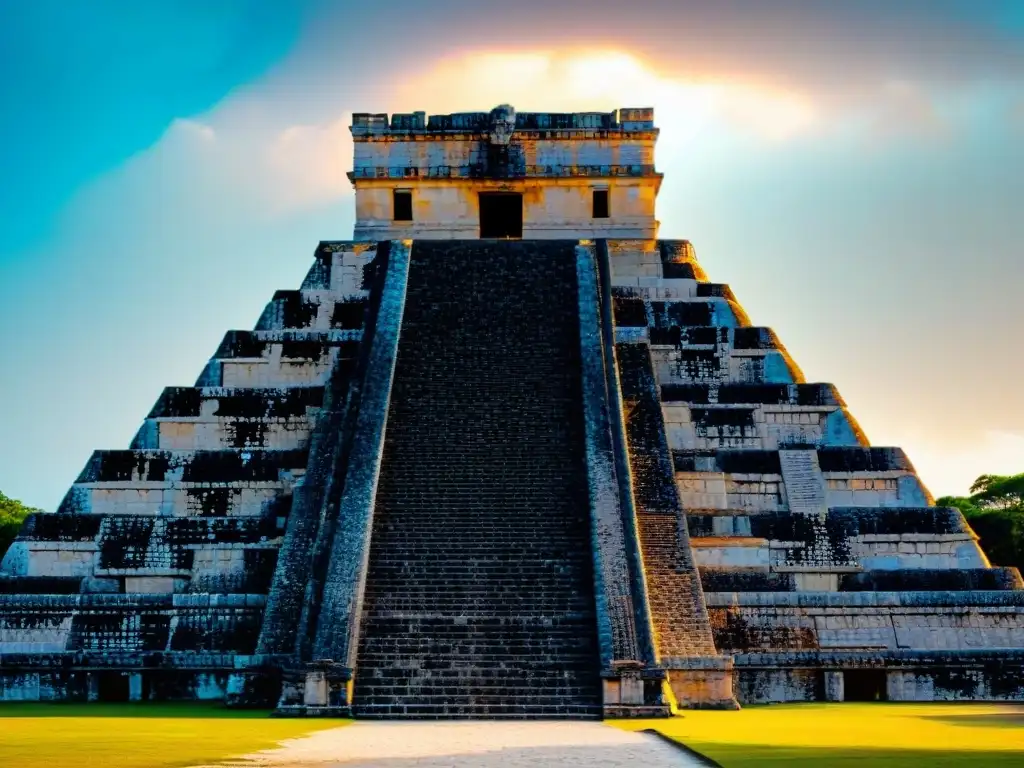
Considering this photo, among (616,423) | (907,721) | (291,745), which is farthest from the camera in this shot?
(616,423)

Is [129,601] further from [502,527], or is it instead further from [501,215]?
[501,215]

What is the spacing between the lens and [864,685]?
14.9 metres

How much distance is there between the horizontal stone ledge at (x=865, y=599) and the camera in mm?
15508

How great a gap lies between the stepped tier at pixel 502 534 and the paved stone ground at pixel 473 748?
3.33 ft

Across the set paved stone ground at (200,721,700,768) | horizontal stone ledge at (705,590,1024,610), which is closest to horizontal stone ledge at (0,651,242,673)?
paved stone ground at (200,721,700,768)

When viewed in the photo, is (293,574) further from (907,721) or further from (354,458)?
(907,721)

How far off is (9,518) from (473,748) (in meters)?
29.7

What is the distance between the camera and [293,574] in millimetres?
14867

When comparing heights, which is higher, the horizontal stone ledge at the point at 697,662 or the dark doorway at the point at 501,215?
the dark doorway at the point at 501,215

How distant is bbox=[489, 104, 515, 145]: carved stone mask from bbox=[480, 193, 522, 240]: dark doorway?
0.95m

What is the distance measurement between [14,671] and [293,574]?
3.06 meters

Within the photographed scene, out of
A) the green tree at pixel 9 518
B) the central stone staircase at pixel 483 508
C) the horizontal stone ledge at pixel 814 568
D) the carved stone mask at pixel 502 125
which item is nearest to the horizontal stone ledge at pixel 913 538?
the horizontal stone ledge at pixel 814 568

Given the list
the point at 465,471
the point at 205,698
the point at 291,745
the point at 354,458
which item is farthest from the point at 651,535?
the point at 291,745

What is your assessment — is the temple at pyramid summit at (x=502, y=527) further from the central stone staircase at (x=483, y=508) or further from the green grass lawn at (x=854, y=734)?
the green grass lawn at (x=854, y=734)
